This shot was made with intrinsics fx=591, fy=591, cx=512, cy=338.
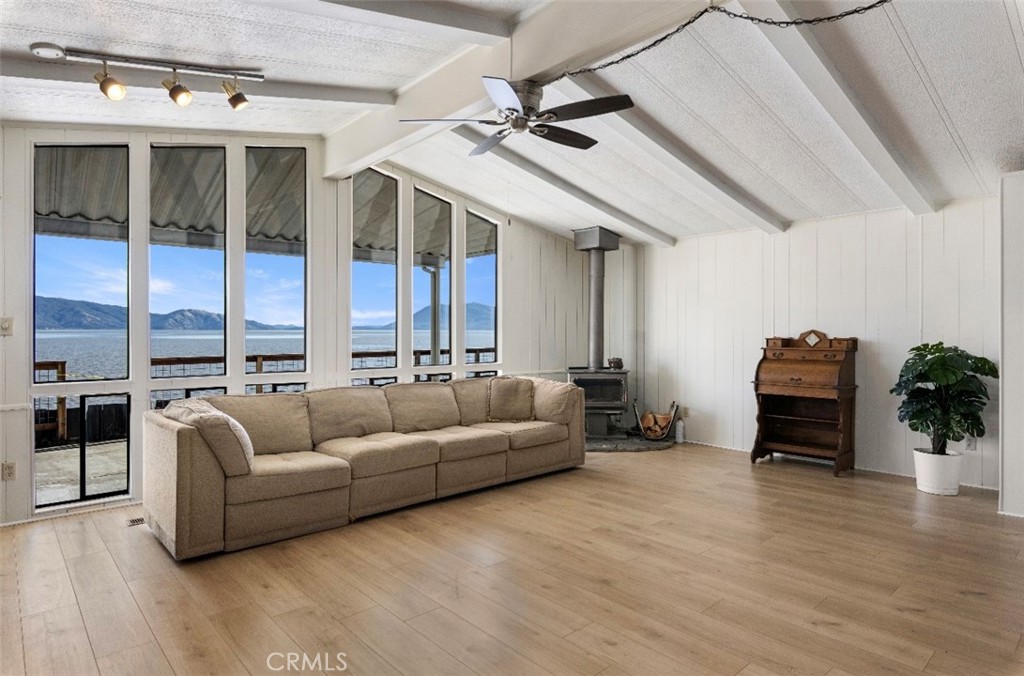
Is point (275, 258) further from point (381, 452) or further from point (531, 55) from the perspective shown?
point (531, 55)

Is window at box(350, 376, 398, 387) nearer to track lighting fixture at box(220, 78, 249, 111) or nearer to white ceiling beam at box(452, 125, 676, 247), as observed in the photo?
white ceiling beam at box(452, 125, 676, 247)

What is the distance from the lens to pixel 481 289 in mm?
A: 6926

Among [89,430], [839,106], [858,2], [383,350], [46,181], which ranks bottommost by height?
[89,430]

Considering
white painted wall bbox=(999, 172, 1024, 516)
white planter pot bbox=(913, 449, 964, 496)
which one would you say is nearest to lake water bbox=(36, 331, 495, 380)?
white planter pot bbox=(913, 449, 964, 496)

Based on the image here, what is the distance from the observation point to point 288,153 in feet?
17.4

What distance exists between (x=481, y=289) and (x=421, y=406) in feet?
7.06

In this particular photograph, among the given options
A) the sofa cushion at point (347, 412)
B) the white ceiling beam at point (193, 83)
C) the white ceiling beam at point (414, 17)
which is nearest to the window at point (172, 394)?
the sofa cushion at point (347, 412)

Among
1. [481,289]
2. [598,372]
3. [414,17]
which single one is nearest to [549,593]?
[414,17]

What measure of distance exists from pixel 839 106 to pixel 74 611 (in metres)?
4.87

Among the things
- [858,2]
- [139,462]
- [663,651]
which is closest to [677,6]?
[858,2]

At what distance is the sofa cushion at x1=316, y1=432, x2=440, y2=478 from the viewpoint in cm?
412

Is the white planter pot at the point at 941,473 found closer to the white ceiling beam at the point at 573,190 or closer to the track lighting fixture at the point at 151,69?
the white ceiling beam at the point at 573,190

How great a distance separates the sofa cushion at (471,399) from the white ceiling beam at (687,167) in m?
2.61

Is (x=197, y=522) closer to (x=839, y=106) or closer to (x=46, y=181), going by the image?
(x=46, y=181)
